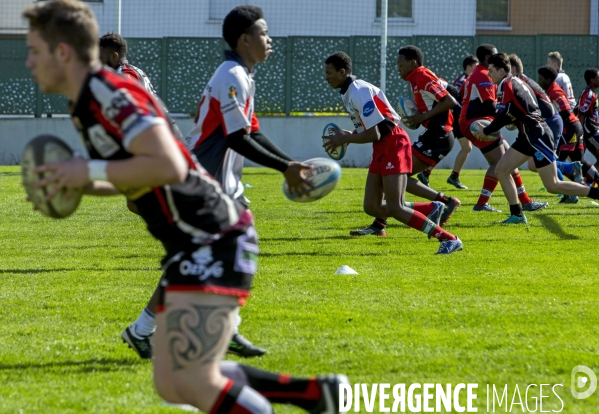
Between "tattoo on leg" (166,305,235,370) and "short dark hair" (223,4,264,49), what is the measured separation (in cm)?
259

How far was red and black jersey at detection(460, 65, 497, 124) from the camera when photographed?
13.9 metres

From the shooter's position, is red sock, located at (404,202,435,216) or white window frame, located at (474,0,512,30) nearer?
red sock, located at (404,202,435,216)

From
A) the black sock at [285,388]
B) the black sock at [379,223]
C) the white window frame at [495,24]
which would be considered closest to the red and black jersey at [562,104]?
the black sock at [379,223]

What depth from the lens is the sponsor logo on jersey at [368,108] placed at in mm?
9594

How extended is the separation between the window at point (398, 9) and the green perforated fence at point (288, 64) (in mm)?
3687

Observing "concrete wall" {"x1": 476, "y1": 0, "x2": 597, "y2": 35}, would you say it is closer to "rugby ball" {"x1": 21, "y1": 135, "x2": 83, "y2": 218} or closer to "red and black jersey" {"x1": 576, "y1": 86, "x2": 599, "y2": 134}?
"red and black jersey" {"x1": 576, "y1": 86, "x2": 599, "y2": 134}

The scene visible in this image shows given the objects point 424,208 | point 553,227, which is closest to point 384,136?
point 424,208

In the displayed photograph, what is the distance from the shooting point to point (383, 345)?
586cm

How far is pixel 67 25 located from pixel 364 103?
21.1 feet

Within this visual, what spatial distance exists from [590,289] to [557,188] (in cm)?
435

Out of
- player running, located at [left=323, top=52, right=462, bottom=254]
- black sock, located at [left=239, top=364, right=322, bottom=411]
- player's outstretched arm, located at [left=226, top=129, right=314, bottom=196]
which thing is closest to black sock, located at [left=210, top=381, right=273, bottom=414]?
black sock, located at [left=239, top=364, right=322, bottom=411]

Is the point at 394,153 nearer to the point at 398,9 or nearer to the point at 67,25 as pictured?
the point at 67,25

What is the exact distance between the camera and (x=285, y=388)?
382 cm

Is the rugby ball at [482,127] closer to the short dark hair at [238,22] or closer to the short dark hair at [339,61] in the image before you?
the short dark hair at [339,61]
